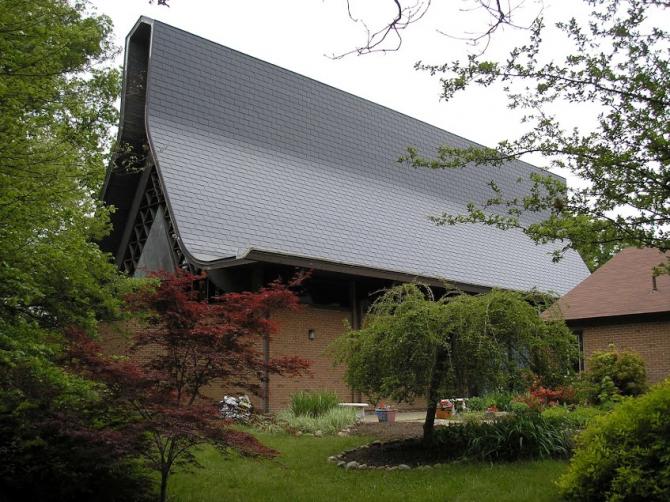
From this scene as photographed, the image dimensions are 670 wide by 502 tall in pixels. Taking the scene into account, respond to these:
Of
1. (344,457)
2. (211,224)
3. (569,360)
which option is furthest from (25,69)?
(211,224)

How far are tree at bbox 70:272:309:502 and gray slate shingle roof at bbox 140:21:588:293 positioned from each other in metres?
7.86

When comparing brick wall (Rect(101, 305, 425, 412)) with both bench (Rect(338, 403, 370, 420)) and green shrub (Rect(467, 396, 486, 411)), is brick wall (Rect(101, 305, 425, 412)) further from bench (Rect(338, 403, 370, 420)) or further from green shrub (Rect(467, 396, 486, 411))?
green shrub (Rect(467, 396, 486, 411))

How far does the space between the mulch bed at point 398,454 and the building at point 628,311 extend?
8.17 m

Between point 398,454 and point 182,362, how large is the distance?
14.1 ft

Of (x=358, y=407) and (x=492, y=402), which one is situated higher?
(x=492, y=402)

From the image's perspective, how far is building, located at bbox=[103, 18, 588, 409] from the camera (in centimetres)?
1706

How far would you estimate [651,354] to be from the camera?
60.5 ft

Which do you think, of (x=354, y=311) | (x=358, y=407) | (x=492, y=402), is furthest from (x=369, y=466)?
(x=354, y=311)

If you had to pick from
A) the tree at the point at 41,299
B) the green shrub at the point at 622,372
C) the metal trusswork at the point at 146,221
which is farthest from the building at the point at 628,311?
the tree at the point at 41,299

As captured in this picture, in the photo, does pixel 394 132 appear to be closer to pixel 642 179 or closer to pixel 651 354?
pixel 651 354

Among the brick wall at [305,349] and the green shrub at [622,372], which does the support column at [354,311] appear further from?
the green shrub at [622,372]

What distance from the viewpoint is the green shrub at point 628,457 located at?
5891 millimetres

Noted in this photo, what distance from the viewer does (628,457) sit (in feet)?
20.2

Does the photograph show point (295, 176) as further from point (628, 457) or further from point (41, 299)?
point (628, 457)
